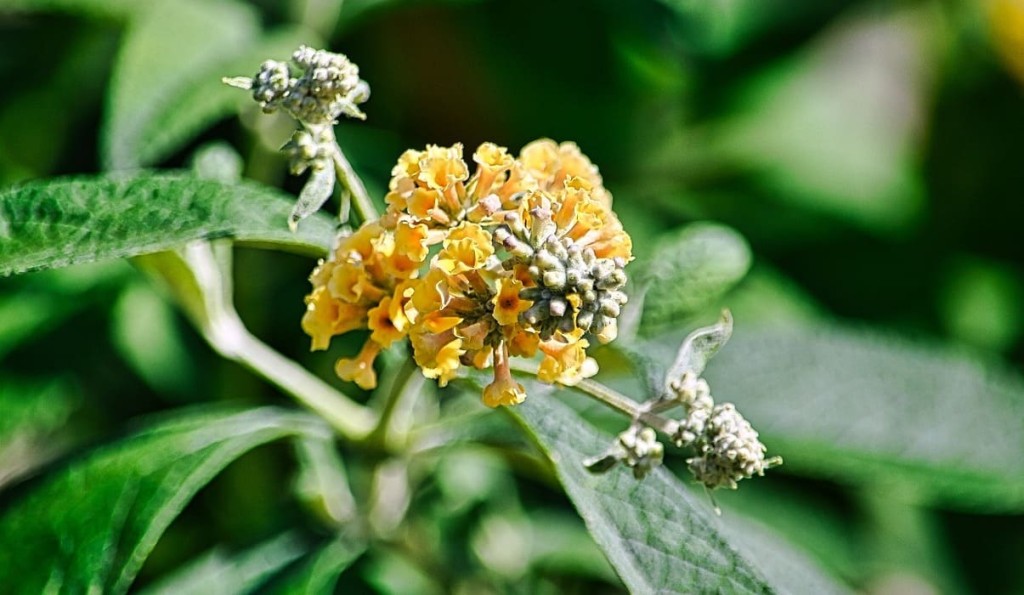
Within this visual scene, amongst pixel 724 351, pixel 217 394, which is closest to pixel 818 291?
pixel 724 351

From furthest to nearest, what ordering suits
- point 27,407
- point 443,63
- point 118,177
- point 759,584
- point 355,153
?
1. point 443,63
2. point 355,153
3. point 27,407
4. point 118,177
5. point 759,584

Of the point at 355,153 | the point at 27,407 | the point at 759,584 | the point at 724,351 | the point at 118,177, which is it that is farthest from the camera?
the point at 355,153

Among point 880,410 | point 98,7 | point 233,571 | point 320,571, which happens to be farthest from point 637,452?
point 98,7

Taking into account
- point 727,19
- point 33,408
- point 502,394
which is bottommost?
point 33,408

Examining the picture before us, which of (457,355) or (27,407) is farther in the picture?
(27,407)

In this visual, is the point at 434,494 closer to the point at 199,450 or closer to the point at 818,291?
the point at 199,450

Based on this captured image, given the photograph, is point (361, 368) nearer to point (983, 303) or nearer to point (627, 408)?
point (627, 408)

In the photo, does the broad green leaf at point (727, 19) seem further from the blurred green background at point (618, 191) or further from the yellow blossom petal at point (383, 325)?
the yellow blossom petal at point (383, 325)
